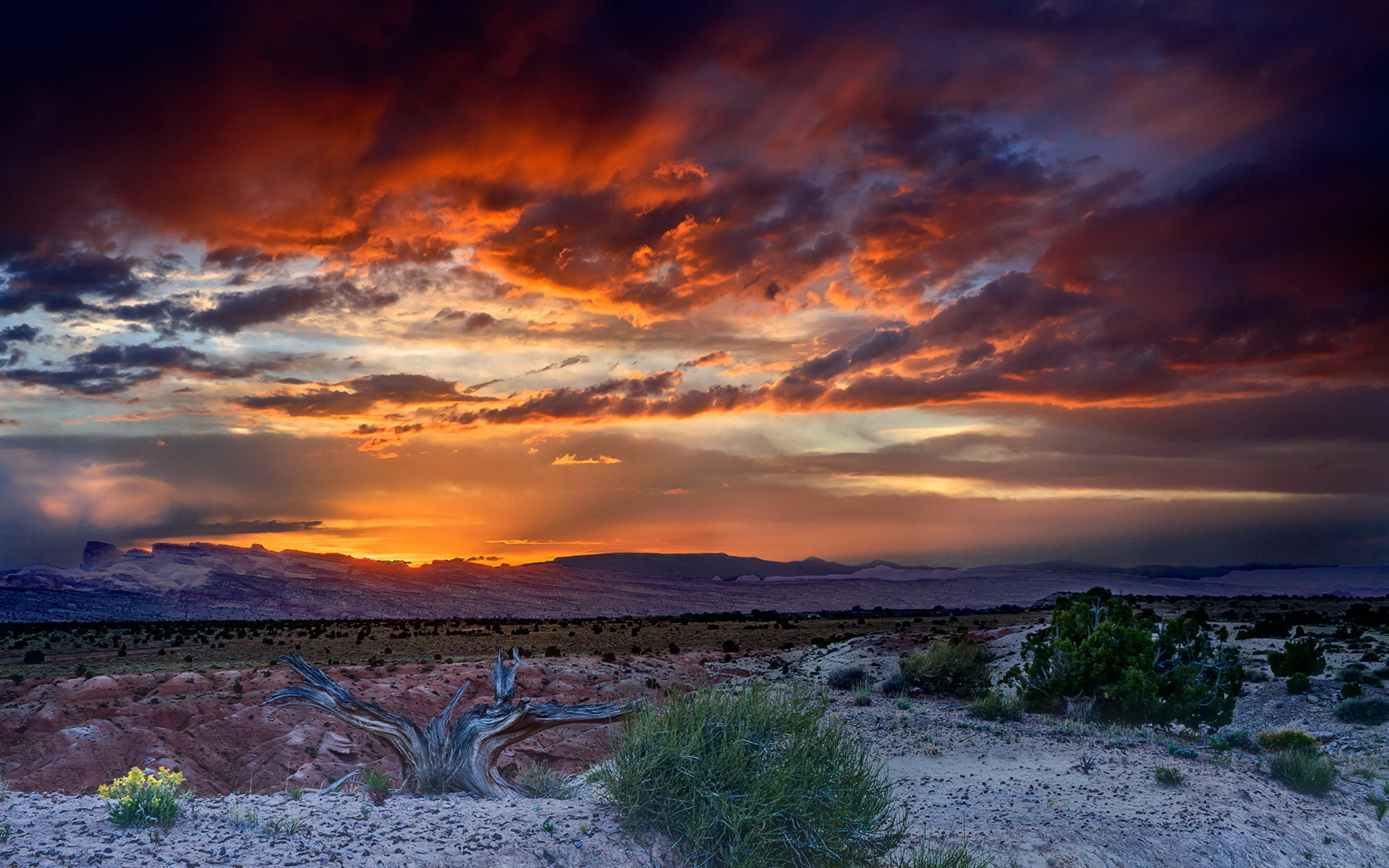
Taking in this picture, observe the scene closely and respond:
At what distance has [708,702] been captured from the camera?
28.5 ft

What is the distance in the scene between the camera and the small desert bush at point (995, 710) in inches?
781

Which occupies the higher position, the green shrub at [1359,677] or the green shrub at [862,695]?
the green shrub at [1359,677]

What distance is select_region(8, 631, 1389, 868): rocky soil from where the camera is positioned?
6.94m

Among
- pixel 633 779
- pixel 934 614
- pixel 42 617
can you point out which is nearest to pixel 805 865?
pixel 633 779

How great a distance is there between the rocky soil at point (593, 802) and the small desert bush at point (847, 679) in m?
2.22

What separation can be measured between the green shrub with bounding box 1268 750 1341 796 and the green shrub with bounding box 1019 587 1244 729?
4.28 m

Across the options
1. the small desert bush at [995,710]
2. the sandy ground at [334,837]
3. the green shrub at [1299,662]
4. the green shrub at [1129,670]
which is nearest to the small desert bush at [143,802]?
the sandy ground at [334,837]

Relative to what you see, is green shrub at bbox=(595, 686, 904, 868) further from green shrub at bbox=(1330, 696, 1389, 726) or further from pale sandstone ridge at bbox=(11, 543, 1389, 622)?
pale sandstone ridge at bbox=(11, 543, 1389, 622)

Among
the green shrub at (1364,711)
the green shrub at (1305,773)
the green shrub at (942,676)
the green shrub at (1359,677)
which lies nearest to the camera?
the green shrub at (1305,773)

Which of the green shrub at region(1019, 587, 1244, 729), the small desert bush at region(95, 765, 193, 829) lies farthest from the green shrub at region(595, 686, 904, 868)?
the green shrub at region(1019, 587, 1244, 729)

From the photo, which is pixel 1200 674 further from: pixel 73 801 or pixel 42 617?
pixel 42 617

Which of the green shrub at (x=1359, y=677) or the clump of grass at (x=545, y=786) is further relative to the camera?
the green shrub at (x=1359, y=677)

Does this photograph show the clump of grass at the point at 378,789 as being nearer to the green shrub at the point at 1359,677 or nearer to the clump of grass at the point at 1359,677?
the green shrub at the point at 1359,677

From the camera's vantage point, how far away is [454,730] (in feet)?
34.1
